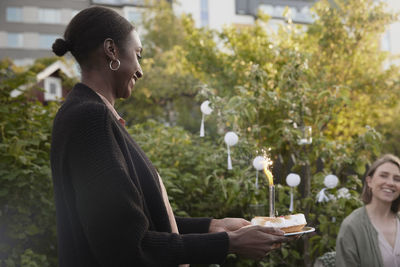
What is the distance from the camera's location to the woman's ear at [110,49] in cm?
133

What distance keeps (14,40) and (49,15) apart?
378 centimetres

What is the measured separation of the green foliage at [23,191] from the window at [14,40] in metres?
38.3

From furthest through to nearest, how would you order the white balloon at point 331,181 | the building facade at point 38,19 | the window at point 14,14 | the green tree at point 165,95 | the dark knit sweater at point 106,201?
the window at point 14,14, the building facade at point 38,19, the green tree at point 165,95, the white balloon at point 331,181, the dark knit sweater at point 106,201

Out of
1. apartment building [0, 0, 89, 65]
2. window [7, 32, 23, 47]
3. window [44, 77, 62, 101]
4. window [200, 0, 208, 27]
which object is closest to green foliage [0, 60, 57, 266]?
window [44, 77, 62, 101]

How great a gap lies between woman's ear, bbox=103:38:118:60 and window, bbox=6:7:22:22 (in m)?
42.0

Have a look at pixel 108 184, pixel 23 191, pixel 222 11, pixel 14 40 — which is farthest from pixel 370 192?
pixel 14 40

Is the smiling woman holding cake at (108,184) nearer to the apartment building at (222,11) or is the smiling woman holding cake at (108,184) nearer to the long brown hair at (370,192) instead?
the long brown hair at (370,192)

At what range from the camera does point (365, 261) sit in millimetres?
2971

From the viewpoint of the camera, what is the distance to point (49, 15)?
129 feet

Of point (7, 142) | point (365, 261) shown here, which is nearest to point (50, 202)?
point (7, 142)

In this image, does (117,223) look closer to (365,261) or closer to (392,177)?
(365,261)

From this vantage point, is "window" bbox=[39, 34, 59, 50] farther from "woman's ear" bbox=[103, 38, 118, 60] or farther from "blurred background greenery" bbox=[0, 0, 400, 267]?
"woman's ear" bbox=[103, 38, 118, 60]

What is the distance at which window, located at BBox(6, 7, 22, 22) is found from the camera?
1532 inches

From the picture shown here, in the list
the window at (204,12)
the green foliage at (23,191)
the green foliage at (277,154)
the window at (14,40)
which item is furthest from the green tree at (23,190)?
the window at (14,40)
